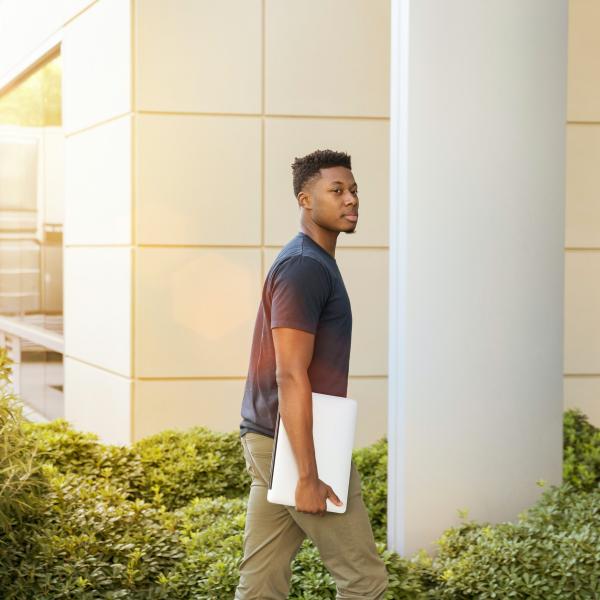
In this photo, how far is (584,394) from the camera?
29.2ft

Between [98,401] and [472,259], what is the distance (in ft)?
15.0

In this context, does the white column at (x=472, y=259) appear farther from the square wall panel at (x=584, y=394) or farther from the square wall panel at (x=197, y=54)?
the square wall panel at (x=584, y=394)

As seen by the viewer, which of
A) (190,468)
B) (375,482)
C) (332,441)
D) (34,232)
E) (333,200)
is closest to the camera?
(332,441)

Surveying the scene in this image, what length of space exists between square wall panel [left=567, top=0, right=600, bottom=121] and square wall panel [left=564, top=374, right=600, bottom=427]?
2.15 metres

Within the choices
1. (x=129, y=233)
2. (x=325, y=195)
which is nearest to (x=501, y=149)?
(x=325, y=195)

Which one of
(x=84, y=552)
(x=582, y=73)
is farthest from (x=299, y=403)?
(x=582, y=73)

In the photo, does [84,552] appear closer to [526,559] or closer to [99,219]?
[526,559]

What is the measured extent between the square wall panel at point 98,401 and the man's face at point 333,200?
4880 mm

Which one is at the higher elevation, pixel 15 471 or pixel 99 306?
pixel 99 306

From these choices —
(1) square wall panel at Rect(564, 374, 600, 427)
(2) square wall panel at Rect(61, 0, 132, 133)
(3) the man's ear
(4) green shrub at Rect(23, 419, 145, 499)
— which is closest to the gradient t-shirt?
(3) the man's ear

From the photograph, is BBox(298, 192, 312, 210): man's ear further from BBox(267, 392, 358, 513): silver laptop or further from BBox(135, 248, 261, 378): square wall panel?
BBox(135, 248, 261, 378): square wall panel

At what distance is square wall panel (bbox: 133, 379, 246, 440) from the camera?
839cm

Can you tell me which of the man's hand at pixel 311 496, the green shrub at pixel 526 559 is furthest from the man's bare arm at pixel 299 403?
the green shrub at pixel 526 559

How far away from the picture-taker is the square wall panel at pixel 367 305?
852 centimetres
